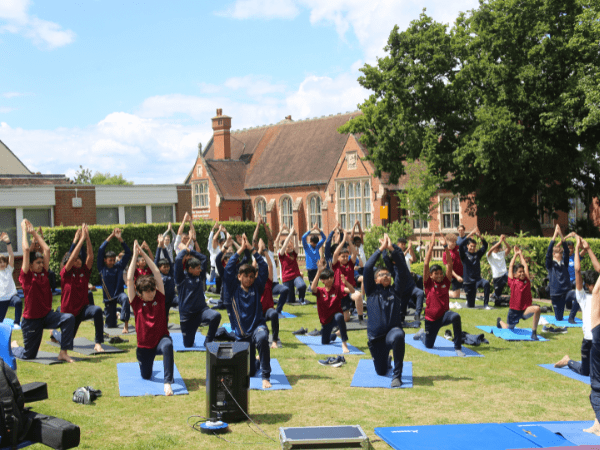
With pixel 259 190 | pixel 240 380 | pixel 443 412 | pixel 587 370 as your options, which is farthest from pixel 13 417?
pixel 259 190

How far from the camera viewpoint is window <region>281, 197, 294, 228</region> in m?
45.7

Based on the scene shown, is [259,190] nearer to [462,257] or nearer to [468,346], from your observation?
[462,257]

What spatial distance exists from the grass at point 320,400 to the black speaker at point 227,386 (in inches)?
7.8

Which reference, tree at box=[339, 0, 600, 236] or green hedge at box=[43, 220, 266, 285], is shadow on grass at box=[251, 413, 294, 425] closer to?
green hedge at box=[43, 220, 266, 285]

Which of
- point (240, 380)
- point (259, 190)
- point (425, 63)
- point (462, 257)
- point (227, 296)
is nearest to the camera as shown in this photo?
point (240, 380)

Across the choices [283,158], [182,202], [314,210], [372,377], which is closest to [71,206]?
[182,202]

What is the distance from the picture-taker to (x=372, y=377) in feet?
32.3

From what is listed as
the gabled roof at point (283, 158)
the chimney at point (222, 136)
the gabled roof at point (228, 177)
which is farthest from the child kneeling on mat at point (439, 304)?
the chimney at point (222, 136)

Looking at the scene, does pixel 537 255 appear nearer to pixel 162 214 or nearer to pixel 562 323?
pixel 562 323

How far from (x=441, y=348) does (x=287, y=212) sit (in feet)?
112

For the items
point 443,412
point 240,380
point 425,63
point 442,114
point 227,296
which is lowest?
point 443,412

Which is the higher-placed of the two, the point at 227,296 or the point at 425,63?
the point at 425,63

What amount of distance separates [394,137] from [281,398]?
80.0 ft

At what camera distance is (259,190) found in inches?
1881
